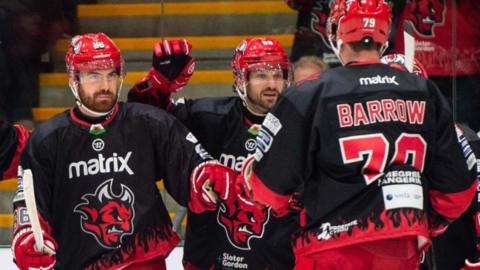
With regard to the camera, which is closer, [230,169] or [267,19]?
[230,169]

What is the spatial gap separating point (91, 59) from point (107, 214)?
451 millimetres

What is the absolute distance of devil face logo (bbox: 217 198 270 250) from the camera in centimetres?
382

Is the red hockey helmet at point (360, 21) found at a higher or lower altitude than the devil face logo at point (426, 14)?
higher

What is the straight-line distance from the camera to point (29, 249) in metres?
3.50

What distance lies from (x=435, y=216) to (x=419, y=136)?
0.26 metres

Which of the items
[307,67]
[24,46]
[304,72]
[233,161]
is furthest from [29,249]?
[24,46]

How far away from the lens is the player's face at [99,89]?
11.9ft

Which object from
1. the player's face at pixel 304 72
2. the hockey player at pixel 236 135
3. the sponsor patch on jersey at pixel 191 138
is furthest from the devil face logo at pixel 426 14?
the sponsor patch on jersey at pixel 191 138

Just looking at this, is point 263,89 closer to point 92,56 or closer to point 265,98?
point 265,98

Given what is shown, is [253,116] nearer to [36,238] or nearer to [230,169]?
[230,169]

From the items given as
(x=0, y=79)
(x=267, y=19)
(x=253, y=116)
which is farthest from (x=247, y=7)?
(x=253, y=116)

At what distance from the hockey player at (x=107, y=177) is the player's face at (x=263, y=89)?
11.0 inches

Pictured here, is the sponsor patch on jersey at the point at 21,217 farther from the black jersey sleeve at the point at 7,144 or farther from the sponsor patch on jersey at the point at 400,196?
the sponsor patch on jersey at the point at 400,196

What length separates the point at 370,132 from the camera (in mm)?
3047
